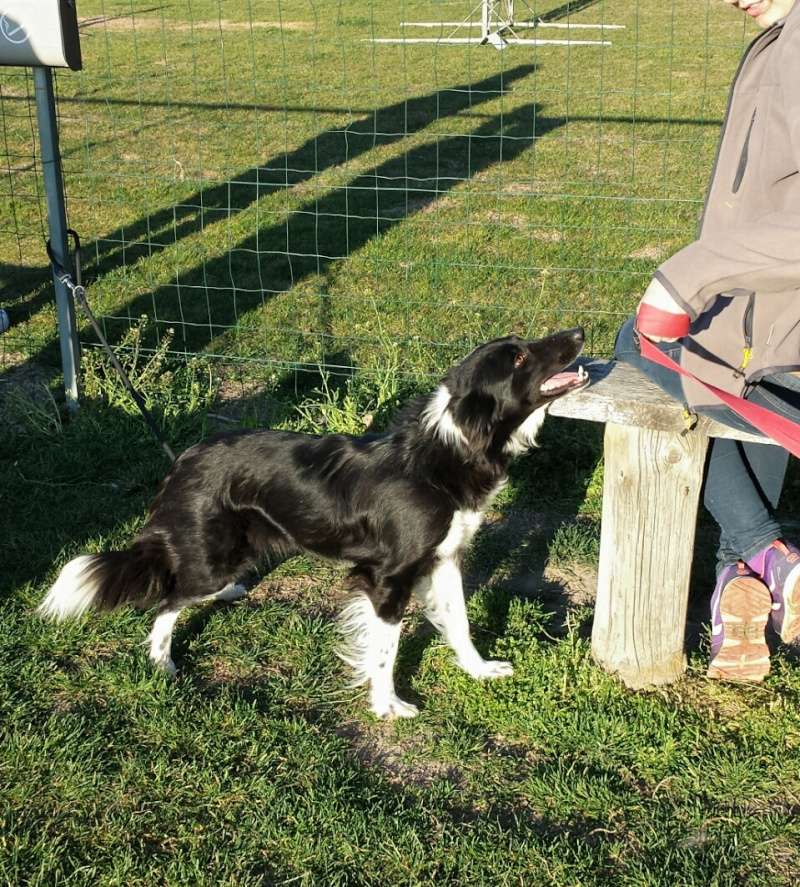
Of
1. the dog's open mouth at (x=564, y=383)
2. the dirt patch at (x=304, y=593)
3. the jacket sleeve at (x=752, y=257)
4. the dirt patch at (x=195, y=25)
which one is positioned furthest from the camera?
the dirt patch at (x=195, y=25)

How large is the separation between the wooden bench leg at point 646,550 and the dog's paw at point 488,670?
0.98 ft

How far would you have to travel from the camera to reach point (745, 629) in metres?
3.13

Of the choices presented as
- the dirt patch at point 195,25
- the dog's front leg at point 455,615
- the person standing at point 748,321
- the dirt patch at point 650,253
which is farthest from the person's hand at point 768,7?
the dirt patch at point 195,25

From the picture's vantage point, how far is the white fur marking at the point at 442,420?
10.4ft

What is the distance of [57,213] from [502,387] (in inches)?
109

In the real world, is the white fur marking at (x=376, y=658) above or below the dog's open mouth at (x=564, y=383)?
below

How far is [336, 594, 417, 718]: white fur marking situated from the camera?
10.5 ft

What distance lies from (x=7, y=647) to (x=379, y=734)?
134cm

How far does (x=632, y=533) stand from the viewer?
10.3ft

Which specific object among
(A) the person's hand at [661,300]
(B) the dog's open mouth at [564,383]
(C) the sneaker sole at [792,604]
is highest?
(A) the person's hand at [661,300]

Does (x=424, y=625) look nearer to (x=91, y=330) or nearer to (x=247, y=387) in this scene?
(x=247, y=387)

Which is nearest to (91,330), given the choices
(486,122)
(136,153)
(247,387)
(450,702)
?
(247,387)

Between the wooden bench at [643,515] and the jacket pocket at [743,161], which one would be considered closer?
the jacket pocket at [743,161]

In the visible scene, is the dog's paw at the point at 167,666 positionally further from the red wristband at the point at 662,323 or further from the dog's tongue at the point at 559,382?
the red wristband at the point at 662,323
